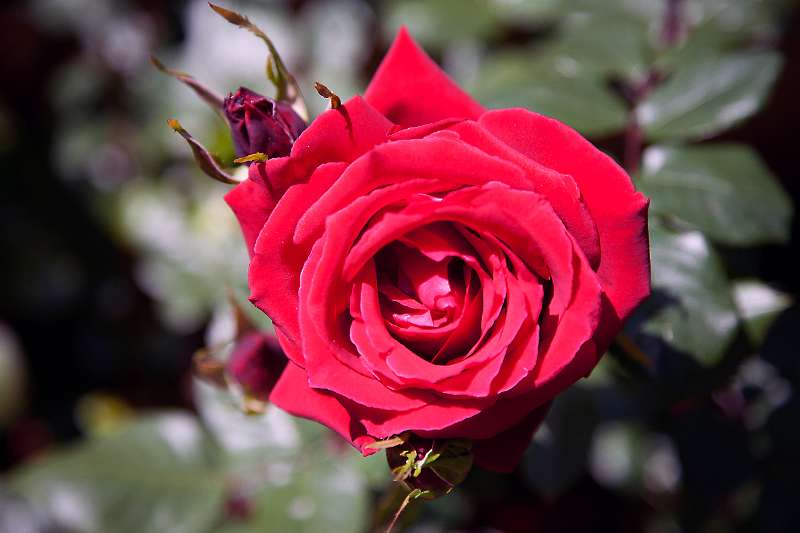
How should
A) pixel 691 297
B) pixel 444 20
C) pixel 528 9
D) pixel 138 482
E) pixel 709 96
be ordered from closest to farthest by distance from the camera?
pixel 691 297 → pixel 709 96 → pixel 138 482 → pixel 528 9 → pixel 444 20

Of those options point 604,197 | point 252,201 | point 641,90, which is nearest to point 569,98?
point 641,90

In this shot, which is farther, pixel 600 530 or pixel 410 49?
pixel 600 530

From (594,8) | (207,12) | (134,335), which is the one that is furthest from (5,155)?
(594,8)

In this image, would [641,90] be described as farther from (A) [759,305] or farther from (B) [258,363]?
(B) [258,363]

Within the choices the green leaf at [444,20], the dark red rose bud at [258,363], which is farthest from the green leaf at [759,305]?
the green leaf at [444,20]

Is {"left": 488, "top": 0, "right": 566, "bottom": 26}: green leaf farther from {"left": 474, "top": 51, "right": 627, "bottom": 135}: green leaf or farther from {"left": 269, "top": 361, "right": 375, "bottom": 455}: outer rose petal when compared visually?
{"left": 269, "top": 361, "right": 375, "bottom": 455}: outer rose petal

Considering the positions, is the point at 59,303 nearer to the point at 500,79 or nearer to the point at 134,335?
the point at 134,335

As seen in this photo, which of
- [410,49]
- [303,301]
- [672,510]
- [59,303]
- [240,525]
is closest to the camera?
[303,301]
